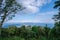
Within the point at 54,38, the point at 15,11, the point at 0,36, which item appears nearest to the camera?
the point at 54,38

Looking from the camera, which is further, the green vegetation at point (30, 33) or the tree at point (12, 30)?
the tree at point (12, 30)

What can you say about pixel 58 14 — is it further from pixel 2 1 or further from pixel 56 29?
pixel 2 1

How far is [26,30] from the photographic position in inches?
655

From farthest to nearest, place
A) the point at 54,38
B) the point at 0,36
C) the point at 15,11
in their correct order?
the point at 15,11 → the point at 0,36 → the point at 54,38

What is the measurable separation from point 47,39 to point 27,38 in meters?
1.74

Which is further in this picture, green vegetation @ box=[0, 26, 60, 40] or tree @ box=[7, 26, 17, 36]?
tree @ box=[7, 26, 17, 36]

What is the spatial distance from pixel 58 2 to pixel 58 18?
51.6 inches

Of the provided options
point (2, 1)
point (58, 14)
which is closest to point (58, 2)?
point (58, 14)

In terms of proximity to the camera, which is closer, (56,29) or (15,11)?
(56,29)

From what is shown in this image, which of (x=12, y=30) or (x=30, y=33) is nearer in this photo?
(x=30, y=33)

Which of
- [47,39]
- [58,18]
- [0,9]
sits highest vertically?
[0,9]

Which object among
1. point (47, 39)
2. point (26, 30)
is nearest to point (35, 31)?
point (26, 30)

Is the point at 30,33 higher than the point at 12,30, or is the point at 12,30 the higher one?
the point at 12,30

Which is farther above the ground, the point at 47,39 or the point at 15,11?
the point at 15,11
